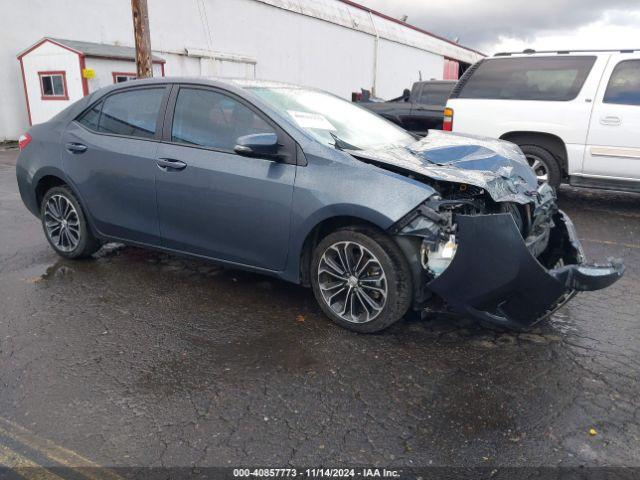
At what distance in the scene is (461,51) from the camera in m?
41.5

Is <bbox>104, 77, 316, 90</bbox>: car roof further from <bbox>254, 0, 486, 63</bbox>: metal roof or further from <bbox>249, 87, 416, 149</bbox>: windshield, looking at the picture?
<bbox>254, 0, 486, 63</bbox>: metal roof

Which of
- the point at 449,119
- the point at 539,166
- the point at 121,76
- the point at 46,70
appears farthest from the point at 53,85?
the point at 539,166

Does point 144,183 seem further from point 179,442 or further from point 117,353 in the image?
point 179,442

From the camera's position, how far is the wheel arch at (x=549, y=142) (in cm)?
686

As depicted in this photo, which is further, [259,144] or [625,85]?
[625,85]

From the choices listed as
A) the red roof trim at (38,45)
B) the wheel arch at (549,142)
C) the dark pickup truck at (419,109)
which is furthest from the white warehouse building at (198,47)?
the wheel arch at (549,142)

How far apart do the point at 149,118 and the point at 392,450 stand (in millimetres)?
3166

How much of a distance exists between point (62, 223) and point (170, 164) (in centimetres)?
160

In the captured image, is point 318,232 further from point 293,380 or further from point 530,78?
point 530,78

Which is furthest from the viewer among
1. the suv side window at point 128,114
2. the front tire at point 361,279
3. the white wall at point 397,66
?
the white wall at point 397,66

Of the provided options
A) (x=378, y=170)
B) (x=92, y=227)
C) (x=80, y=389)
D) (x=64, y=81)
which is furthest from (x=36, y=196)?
(x=64, y=81)

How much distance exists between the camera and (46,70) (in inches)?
542

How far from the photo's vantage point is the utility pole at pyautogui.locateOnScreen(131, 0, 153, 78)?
380 inches

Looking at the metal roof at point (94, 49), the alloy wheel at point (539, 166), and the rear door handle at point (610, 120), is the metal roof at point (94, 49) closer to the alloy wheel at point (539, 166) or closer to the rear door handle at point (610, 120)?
the alloy wheel at point (539, 166)
